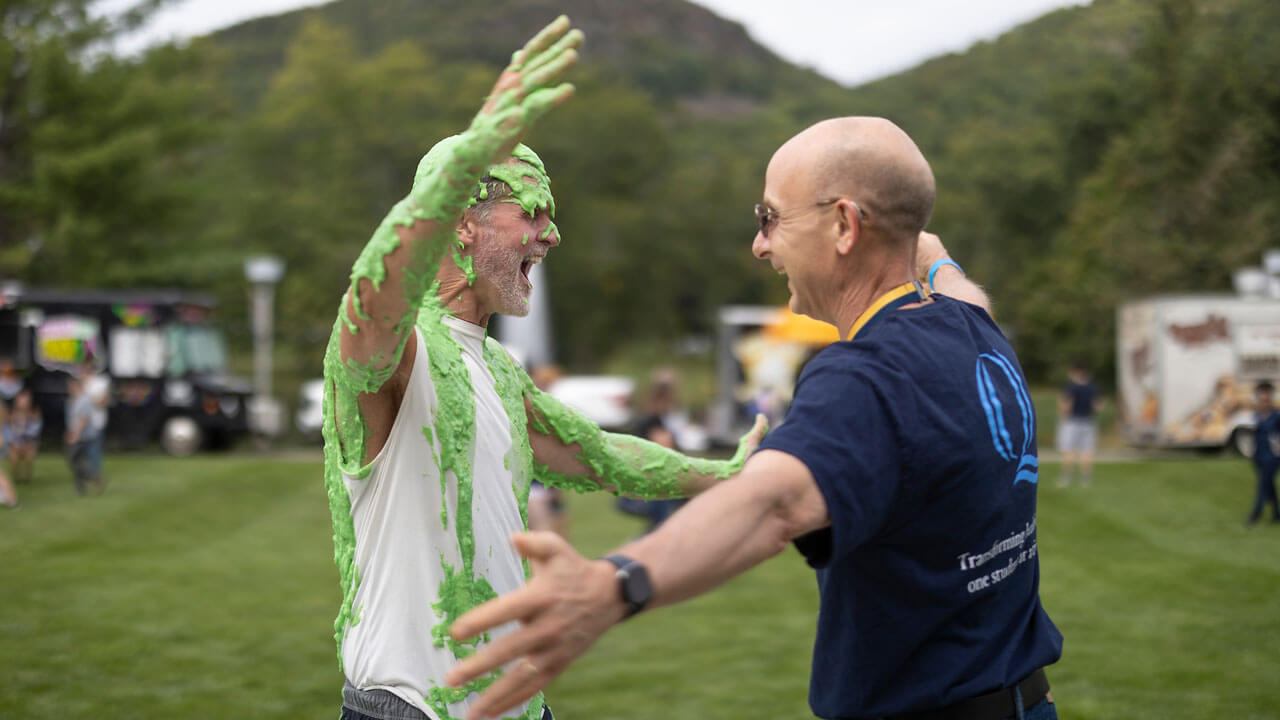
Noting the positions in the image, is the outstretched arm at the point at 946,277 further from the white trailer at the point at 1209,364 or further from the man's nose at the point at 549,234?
the white trailer at the point at 1209,364

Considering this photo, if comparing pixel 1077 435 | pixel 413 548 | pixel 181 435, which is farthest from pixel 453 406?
pixel 181 435

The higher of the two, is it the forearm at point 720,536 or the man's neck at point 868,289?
the man's neck at point 868,289

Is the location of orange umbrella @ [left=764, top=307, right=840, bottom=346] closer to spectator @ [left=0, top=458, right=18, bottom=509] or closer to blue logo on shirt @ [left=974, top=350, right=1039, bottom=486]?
spectator @ [left=0, top=458, right=18, bottom=509]

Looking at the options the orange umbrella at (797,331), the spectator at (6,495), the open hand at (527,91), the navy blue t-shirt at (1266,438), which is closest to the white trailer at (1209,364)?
the orange umbrella at (797,331)

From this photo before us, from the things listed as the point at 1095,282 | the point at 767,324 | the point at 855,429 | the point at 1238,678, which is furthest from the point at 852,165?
the point at 1095,282

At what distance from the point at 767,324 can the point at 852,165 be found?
23.5 meters

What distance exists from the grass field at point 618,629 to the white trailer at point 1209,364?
6.60 m

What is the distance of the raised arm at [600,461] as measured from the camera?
2934 millimetres

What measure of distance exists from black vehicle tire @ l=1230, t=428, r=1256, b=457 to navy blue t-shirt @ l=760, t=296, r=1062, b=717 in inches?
850

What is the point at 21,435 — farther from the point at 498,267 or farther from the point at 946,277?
the point at 946,277

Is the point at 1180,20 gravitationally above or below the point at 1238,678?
above

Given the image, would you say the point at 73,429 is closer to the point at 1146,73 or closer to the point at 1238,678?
the point at 1238,678

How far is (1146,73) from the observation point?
37344mm

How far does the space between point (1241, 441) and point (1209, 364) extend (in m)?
1.47
